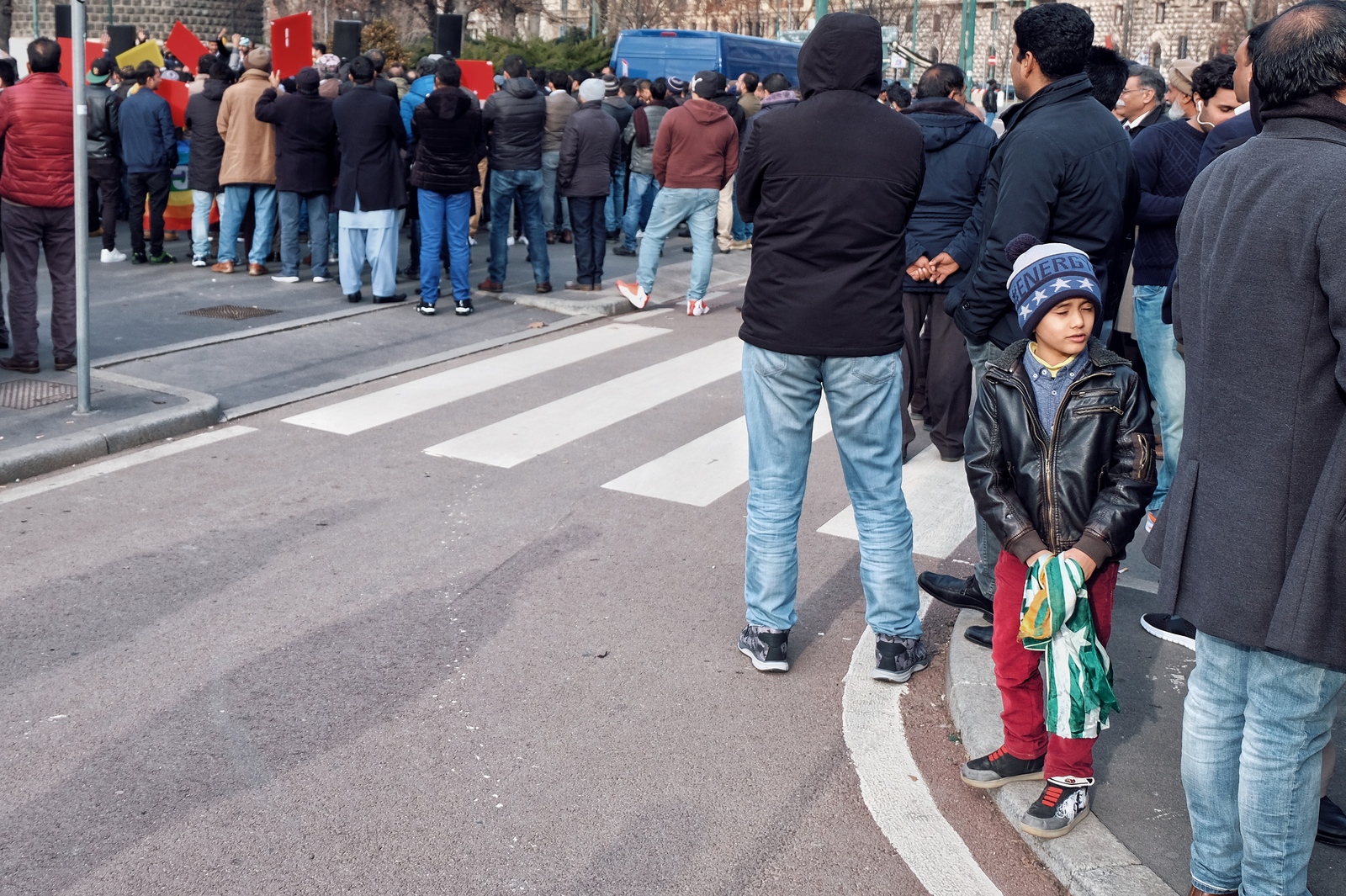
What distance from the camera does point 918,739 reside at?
419cm

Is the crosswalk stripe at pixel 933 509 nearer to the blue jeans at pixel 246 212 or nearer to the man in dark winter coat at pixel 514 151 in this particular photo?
the man in dark winter coat at pixel 514 151

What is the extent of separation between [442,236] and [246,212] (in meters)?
2.50

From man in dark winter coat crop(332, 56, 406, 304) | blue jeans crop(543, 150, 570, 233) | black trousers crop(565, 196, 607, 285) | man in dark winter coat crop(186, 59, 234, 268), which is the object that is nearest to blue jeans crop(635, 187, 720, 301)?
black trousers crop(565, 196, 607, 285)

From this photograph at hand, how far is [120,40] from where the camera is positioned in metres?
18.1

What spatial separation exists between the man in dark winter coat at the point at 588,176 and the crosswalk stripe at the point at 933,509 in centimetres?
564

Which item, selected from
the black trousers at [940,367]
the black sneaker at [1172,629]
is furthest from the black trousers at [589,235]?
the black sneaker at [1172,629]

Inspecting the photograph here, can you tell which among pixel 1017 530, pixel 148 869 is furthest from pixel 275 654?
pixel 1017 530

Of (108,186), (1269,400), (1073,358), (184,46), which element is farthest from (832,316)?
(184,46)

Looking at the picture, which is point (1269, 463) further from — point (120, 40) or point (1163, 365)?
point (120, 40)

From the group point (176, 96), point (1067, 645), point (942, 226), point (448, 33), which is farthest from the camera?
point (448, 33)

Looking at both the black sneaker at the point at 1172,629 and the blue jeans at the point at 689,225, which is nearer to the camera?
the black sneaker at the point at 1172,629

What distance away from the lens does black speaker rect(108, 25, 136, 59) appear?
18.0 m

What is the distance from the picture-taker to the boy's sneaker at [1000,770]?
376cm

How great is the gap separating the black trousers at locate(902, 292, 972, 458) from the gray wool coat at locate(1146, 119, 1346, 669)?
13.7ft
